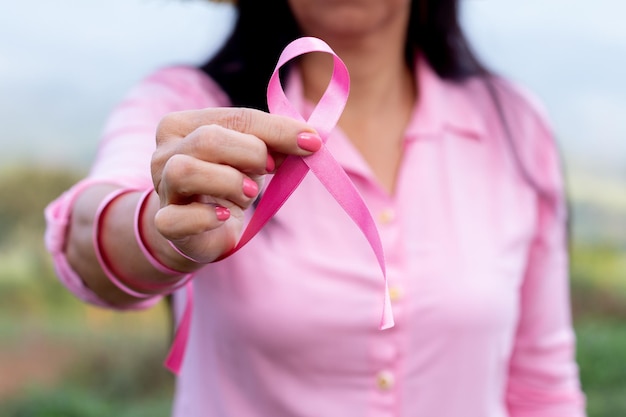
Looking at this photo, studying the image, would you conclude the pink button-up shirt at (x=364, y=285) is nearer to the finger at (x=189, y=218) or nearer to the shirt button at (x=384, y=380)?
the shirt button at (x=384, y=380)

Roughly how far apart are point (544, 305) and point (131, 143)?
2.18 feet

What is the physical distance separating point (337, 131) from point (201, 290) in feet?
0.91

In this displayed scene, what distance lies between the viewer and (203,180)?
24.0 inches

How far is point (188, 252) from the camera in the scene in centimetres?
67

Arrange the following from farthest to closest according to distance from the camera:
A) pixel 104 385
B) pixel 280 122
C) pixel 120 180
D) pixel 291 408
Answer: pixel 104 385 < pixel 291 408 < pixel 120 180 < pixel 280 122

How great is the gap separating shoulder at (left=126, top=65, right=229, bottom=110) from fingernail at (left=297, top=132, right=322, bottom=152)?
0.42m

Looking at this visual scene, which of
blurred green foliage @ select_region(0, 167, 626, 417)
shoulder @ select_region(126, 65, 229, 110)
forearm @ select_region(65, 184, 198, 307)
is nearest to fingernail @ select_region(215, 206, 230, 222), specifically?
forearm @ select_region(65, 184, 198, 307)

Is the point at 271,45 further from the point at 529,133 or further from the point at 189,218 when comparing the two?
the point at 189,218

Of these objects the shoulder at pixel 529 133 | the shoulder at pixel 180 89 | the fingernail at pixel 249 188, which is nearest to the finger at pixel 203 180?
the fingernail at pixel 249 188

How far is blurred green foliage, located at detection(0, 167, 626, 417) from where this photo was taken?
262cm

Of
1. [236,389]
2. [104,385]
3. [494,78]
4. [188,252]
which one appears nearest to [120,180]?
[188,252]

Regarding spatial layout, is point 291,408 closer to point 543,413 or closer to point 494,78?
point 543,413

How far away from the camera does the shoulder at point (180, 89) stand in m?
1.01

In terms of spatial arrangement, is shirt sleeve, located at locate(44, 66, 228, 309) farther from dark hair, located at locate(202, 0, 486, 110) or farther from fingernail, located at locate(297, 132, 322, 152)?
fingernail, located at locate(297, 132, 322, 152)
